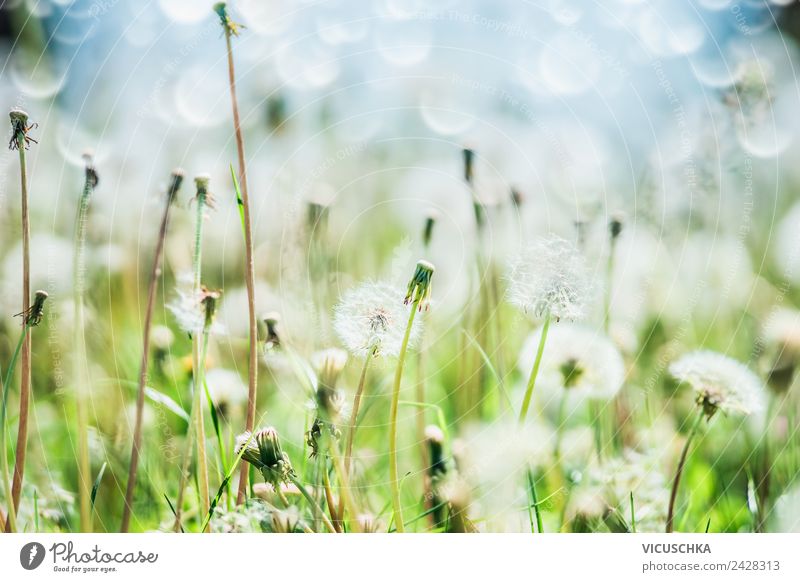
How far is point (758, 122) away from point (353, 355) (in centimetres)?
47

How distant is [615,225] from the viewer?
0.59 m

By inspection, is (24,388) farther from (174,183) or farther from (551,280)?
(551,280)

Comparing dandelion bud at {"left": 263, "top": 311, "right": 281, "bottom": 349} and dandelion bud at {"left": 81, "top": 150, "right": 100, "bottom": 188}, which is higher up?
dandelion bud at {"left": 81, "top": 150, "right": 100, "bottom": 188}

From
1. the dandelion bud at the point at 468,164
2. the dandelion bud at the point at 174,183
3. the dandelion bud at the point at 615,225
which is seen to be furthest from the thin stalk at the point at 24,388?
the dandelion bud at the point at 615,225

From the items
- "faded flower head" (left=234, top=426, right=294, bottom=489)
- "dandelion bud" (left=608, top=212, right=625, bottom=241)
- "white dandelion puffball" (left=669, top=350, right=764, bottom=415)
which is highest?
"dandelion bud" (left=608, top=212, right=625, bottom=241)

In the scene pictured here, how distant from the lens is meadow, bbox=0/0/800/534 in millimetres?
568

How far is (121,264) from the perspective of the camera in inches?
25.4

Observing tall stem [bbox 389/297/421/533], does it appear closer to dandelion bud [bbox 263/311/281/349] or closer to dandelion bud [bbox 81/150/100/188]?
dandelion bud [bbox 263/311/281/349]

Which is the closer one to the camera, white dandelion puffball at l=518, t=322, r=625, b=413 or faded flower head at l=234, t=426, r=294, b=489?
faded flower head at l=234, t=426, r=294, b=489

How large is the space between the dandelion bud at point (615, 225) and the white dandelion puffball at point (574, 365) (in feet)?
0.30

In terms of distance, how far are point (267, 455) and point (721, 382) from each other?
38 cm

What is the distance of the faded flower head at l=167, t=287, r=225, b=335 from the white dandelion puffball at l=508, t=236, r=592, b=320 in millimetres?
264
